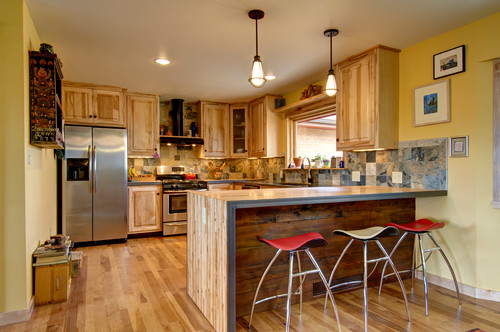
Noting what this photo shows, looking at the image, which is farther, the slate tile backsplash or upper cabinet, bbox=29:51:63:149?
the slate tile backsplash

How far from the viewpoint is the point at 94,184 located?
4.38 metres

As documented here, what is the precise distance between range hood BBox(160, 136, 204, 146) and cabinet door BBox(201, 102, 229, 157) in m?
0.14

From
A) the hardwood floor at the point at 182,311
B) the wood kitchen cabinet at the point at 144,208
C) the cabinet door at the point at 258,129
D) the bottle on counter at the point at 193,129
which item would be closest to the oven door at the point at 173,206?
the wood kitchen cabinet at the point at 144,208

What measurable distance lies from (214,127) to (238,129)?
0.45 m

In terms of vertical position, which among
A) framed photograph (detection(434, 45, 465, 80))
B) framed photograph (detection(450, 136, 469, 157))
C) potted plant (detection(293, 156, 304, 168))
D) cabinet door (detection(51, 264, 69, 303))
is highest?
framed photograph (detection(434, 45, 465, 80))

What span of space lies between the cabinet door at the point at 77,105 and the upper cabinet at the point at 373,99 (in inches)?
145

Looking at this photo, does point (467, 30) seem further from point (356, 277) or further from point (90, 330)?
point (90, 330)

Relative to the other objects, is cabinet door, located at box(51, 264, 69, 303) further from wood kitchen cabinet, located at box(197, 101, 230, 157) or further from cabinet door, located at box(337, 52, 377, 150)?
wood kitchen cabinet, located at box(197, 101, 230, 157)

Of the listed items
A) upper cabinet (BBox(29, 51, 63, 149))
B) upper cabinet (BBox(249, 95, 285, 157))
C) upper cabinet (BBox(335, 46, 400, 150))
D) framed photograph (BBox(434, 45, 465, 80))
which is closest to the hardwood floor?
upper cabinet (BBox(29, 51, 63, 149))

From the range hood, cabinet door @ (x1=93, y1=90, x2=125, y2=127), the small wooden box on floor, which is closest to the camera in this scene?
the small wooden box on floor

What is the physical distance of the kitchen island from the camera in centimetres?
192

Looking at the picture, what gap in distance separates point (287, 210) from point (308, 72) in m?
2.23

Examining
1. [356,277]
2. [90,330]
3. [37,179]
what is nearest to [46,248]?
[37,179]

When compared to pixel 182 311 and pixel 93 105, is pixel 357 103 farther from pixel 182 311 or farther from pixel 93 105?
pixel 93 105
